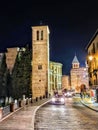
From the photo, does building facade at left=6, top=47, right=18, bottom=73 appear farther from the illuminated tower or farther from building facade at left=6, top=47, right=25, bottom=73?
the illuminated tower

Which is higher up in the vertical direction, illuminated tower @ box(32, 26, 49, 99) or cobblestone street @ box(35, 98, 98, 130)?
illuminated tower @ box(32, 26, 49, 99)

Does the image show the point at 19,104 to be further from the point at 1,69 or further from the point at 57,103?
the point at 1,69

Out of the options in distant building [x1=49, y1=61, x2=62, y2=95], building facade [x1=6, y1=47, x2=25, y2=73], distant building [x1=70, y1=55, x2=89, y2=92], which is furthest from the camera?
distant building [x1=70, y1=55, x2=89, y2=92]

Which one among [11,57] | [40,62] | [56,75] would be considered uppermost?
[11,57]

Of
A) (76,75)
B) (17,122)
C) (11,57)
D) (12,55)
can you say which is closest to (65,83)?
(76,75)

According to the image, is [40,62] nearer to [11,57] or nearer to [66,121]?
[11,57]

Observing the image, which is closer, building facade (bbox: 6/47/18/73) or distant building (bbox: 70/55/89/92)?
building facade (bbox: 6/47/18/73)

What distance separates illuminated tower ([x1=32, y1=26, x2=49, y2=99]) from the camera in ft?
275

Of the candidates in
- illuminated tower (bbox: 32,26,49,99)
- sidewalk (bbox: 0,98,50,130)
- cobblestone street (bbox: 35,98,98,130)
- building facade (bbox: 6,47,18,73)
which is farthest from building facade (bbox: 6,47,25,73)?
sidewalk (bbox: 0,98,50,130)

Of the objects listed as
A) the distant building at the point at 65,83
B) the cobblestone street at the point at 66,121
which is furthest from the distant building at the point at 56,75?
the cobblestone street at the point at 66,121

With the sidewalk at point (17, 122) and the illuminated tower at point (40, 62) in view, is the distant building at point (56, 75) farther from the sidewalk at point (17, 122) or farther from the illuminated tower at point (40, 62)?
the sidewalk at point (17, 122)

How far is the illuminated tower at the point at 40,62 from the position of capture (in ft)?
275

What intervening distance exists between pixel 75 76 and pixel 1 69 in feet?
318

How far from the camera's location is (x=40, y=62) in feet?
279
